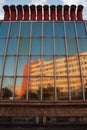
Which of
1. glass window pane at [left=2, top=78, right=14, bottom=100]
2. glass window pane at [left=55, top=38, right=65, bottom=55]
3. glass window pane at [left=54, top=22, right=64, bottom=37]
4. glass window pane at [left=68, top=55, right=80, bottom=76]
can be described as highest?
glass window pane at [left=54, top=22, right=64, bottom=37]

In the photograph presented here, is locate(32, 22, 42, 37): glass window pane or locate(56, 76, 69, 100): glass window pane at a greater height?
locate(32, 22, 42, 37): glass window pane

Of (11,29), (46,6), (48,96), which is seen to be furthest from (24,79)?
(46,6)

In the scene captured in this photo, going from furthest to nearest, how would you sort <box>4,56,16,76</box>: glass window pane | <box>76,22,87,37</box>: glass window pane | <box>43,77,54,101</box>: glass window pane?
<box>76,22,87,37</box>: glass window pane → <box>4,56,16,76</box>: glass window pane → <box>43,77,54,101</box>: glass window pane

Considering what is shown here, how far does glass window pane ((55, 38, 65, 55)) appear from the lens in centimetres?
1959

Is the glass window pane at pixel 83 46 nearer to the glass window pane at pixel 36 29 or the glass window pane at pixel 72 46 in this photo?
the glass window pane at pixel 72 46

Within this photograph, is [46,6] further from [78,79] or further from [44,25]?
[78,79]

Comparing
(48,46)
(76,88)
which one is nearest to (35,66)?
(48,46)

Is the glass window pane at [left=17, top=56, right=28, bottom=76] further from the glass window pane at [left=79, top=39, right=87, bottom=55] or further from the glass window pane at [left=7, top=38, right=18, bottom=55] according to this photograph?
the glass window pane at [left=79, top=39, right=87, bottom=55]

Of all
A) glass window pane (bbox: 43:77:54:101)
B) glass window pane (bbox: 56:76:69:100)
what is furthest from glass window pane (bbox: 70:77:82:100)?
glass window pane (bbox: 43:77:54:101)

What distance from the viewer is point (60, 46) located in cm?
2003

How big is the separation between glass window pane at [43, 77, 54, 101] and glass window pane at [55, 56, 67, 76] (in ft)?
2.67

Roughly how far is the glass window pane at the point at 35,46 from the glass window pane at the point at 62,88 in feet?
9.97

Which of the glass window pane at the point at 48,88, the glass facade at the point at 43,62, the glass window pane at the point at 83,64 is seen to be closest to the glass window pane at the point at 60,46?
the glass facade at the point at 43,62

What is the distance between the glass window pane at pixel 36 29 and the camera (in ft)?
69.4
